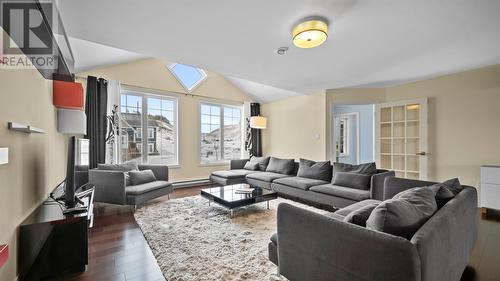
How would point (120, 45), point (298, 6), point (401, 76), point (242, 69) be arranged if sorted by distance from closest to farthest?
1. point (298, 6)
2. point (120, 45)
3. point (242, 69)
4. point (401, 76)

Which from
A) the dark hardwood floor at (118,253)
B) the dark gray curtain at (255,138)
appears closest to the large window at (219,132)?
the dark gray curtain at (255,138)

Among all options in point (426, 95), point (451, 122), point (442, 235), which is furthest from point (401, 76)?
point (442, 235)

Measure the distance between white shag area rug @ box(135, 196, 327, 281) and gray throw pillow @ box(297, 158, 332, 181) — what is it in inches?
40.9

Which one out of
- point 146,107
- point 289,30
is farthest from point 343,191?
point 146,107

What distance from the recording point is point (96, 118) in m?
4.25

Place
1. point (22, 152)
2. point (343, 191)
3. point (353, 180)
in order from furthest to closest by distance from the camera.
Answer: point (353, 180) → point (343, 191) → point (22, 152)

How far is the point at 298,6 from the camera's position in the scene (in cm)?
199

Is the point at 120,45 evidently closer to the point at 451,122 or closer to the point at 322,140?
the point at 322,140

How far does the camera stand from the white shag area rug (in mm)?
1866

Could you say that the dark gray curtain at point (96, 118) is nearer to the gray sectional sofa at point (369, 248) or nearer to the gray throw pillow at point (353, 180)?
the gray sectional sofa at point (369, 248)

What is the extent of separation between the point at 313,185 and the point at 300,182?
249mm

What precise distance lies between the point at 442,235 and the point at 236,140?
5747 millimetres

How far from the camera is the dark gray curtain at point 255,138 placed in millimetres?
6754

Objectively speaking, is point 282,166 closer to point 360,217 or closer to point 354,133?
point 354,133
